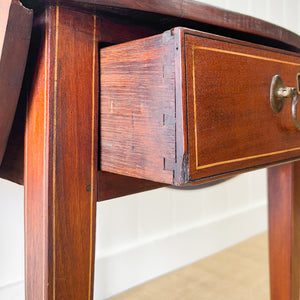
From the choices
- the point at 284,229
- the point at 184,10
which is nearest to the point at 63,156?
the point at 184,10

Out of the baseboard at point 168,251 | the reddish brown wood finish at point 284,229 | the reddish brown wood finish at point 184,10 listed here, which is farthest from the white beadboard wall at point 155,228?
the reddish brown wood finish at point 184,10

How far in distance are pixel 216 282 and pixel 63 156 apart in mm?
927

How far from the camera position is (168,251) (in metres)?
1.35

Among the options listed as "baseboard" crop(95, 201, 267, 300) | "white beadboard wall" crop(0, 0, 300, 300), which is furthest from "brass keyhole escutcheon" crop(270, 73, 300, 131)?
"baseboard" crop(95, 201, 267, 300)

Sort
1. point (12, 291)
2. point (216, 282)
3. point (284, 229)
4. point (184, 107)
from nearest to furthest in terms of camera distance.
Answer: point (184, 107) < point (284, 229) < point (12, 291) < point (216, 282)

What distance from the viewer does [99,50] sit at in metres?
0.48

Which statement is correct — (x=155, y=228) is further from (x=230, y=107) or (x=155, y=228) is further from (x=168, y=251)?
(x=230, y=107)

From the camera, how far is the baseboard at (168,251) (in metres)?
1.17

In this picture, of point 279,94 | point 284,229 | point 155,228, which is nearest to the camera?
point 279,94

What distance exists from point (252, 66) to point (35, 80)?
0.89ft

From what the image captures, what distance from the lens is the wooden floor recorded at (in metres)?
1.13

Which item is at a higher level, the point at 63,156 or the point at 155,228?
the point at 63,156

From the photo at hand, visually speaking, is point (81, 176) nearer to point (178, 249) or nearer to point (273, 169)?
point (273, 169)

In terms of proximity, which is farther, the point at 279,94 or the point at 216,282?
the point at 216,282
